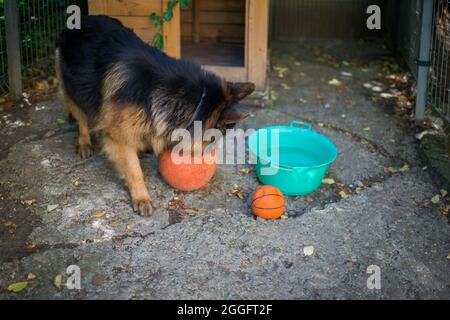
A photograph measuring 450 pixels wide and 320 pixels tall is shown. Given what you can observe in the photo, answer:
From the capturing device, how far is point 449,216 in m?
4.20

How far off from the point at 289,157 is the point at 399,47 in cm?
376

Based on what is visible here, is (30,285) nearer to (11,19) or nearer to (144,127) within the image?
(144,127)

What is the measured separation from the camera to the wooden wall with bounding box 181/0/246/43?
8.09 m

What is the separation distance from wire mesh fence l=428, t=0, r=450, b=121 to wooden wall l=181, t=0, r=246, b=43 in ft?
10.6

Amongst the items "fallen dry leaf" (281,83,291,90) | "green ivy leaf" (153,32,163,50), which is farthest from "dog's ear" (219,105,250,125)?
"fallen dry leaf" (281,83,291,90)

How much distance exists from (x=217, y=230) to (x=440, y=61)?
3.34 meters

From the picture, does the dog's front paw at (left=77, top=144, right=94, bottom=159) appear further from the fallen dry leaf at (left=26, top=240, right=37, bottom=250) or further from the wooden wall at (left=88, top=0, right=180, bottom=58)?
the wooden wall at (left=88, top=0, right=180, bottom=58)

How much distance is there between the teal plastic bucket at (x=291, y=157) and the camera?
4277 millimetres

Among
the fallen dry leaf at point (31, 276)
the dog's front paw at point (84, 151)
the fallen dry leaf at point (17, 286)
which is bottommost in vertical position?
the fallen dry leaf at point (17, 286)

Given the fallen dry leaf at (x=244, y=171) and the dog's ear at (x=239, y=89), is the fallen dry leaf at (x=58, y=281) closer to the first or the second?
the dog's ear at (x=239, y=89)

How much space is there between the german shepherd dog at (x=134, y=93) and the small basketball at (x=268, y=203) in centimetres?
60

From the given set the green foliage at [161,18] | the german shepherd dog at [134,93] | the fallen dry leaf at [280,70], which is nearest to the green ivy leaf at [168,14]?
the green foliage at [161,18]

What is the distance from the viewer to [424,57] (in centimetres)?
549
